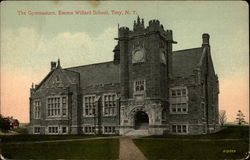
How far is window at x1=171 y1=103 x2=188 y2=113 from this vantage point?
1327 inches

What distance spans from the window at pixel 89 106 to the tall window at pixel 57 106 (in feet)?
8.71

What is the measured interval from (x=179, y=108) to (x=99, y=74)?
39.4ft

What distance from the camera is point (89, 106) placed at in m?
39.6

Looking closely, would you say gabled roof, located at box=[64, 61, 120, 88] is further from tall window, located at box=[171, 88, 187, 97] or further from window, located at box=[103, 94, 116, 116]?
tall window, located at box=[171, 88, 187, 97]

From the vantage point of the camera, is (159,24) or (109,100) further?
(109,100)

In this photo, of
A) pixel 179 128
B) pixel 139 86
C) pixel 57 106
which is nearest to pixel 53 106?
pixel 57 106

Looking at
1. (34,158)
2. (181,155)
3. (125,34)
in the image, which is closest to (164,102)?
(125,34)

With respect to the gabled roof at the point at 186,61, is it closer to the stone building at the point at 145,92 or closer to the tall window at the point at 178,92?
the stone building at the point at 145,92

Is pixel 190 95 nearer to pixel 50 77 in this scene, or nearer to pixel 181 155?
pixel 181 155

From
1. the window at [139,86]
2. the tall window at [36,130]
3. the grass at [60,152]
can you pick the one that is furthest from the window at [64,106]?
the grass at [60,152]

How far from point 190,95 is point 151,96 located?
13.2 ft

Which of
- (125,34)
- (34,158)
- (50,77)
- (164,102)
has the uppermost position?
(125,34)

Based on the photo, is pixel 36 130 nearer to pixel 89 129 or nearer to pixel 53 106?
pixel 53 106

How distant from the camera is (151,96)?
33219 mm
